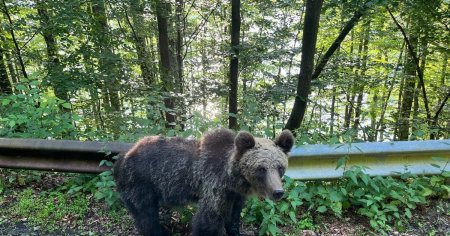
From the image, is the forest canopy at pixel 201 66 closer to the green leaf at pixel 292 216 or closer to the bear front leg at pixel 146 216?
the green leaf at pixel 292 216

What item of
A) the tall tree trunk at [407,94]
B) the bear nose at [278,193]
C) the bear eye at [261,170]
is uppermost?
the bear eye at [261,170]

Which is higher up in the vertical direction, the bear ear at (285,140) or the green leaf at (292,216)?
the bear ear at (285,140)

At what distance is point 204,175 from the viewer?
337cm

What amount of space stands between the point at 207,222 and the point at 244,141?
80 centimetres

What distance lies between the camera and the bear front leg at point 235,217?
339cm

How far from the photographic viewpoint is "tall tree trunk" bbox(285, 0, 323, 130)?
6.19 m

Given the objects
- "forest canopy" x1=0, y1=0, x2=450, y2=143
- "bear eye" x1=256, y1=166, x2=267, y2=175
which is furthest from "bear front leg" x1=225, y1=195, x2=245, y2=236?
"forest canopy" x1=0, y1=0, x2=450, y2=143

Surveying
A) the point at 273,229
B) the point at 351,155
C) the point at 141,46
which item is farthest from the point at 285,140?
the point at 141,46

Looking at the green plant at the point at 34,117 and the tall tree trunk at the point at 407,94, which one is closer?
the green plant at the point at 34,117

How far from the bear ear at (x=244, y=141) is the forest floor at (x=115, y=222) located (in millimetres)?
989

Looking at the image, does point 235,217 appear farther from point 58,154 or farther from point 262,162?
point 58,154

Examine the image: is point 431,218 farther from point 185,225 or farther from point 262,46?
point 262,46

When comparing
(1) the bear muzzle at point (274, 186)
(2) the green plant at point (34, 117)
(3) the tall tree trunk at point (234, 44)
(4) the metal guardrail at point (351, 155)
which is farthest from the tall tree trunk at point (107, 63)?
(1) the bear muzzle at point (274, 186)

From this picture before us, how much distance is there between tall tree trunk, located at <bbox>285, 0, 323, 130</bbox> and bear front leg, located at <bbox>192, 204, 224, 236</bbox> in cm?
381
